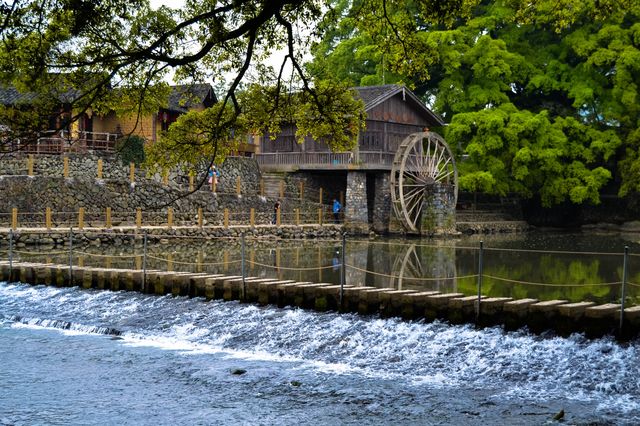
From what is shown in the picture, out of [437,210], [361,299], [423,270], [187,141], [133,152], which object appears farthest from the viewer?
[437,210]

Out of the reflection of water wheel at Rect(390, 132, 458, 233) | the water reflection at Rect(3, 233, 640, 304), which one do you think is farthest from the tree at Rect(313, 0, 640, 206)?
the water reflection at Rect(3, 233, 640, 304)

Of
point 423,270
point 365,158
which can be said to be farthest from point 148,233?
point 423,270

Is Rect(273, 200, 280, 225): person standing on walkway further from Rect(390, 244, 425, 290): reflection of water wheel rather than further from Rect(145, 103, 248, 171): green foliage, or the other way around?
Rect(145, 103, 248, 171): green foliage

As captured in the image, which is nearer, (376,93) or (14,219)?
(14,219)

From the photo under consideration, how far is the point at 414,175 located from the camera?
42031 mm

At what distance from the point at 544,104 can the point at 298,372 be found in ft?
127

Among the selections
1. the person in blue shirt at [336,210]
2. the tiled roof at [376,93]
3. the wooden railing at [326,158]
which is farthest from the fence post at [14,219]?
the tiled roof at [376,93]

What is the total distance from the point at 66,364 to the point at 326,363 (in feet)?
14.5

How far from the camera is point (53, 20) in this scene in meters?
11.6

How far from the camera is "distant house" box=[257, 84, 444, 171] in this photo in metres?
41.4

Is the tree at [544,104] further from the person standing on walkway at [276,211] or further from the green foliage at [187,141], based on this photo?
the green foliage at [187,141]

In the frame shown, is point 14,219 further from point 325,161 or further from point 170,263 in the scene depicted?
Answer: point 325,161

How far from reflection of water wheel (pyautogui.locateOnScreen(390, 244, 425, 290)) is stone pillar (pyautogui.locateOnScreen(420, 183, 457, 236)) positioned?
822cm

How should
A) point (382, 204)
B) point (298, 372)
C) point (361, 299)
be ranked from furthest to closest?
point (382, 204), point (361, 299), point (298, 372)
